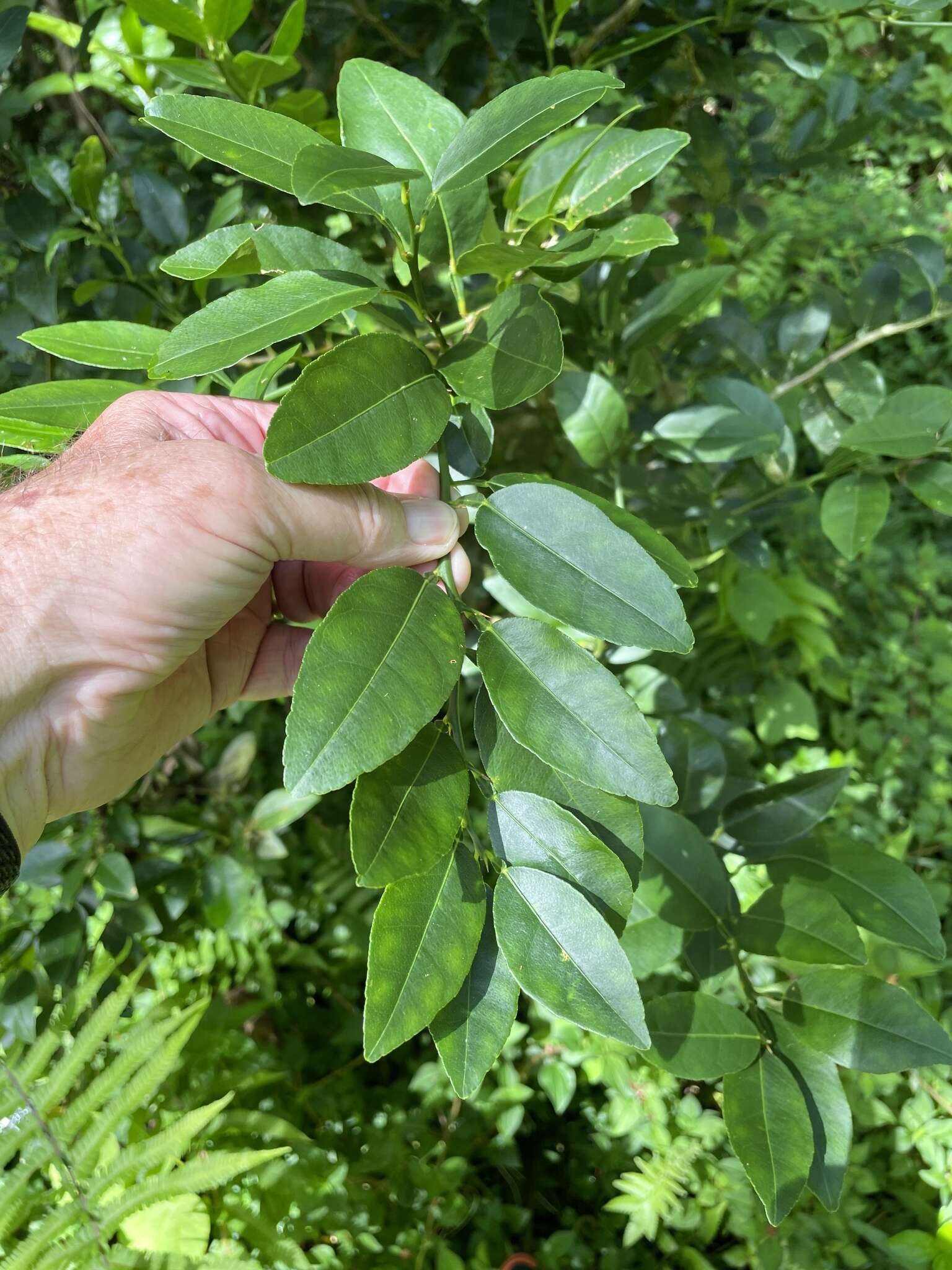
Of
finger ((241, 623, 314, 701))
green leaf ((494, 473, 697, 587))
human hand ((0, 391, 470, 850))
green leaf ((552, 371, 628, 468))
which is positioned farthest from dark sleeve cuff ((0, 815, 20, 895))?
green leaf ((552, 371, 628, 468))

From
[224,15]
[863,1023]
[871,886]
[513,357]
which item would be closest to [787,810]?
[871,886]

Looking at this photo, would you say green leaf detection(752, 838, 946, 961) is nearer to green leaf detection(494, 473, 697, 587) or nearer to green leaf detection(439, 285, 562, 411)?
green leaf detection(494, 473, 697, 587)

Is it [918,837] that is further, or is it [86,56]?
[918,837]

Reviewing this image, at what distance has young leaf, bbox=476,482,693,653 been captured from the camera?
0.49 metres

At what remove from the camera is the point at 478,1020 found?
0.55 m

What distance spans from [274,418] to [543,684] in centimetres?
21

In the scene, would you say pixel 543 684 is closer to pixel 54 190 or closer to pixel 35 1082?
pixel 54 190

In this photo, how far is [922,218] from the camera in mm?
3084

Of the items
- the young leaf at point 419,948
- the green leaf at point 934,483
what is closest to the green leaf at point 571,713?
the young leaf at point 419,948

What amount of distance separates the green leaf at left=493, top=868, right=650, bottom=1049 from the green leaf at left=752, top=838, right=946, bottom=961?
→ 0.31 m

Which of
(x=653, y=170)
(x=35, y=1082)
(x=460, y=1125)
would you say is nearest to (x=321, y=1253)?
(x=460, y=1125)

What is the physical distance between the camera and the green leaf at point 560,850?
541 millimetres

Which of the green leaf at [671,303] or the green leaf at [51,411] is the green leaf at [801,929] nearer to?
the green leaf at [671,303]

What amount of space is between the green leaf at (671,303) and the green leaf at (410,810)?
57 centimetres
